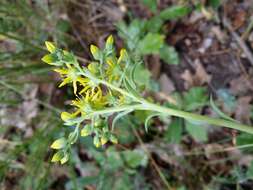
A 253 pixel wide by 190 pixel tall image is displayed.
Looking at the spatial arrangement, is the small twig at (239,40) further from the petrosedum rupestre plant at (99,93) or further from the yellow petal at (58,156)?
the yellow petal at (58,156)

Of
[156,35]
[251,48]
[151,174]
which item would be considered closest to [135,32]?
[156,35]

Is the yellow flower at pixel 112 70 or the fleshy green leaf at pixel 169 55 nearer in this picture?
the yellow flower at pixel 112 70

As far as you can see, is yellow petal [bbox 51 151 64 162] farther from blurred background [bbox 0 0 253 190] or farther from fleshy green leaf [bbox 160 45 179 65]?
fleshy green leaf [bbox 160 45 179 65]

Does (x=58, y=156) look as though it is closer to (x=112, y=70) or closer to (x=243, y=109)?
(x=112, y=70)

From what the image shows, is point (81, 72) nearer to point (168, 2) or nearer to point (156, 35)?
point (156, 35)

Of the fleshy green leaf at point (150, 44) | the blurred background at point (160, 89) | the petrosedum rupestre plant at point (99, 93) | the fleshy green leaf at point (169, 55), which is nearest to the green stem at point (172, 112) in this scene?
the petrosedum rupestre plant at point (99, 93)

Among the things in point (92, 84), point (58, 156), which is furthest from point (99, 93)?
point (58, 156)

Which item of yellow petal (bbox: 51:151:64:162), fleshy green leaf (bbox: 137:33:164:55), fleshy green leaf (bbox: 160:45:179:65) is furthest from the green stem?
fleshy green leaf (bbox: 160:45:179:65)
